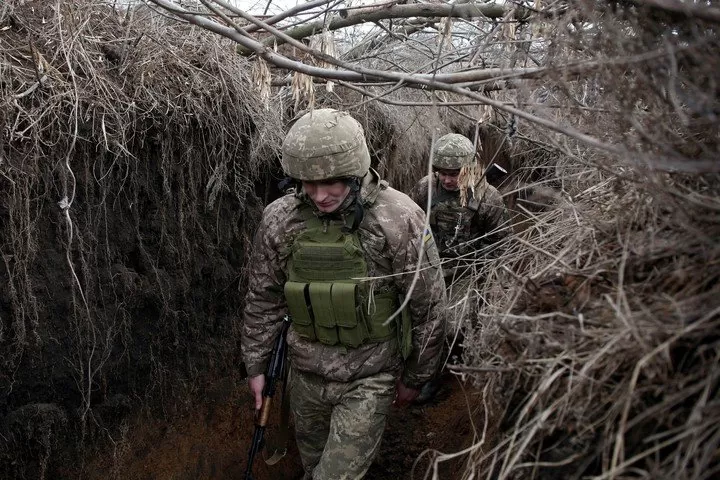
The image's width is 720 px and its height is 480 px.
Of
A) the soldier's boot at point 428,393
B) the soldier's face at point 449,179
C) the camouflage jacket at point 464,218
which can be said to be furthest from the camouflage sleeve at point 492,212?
the soldier's boot at point 428,393

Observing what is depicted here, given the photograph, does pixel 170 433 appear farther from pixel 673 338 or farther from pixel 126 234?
pixel 673 338

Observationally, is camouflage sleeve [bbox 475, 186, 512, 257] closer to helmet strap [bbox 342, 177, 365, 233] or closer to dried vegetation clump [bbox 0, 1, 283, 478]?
dried vegetation clump [bbox 0, 1, 283, 478]

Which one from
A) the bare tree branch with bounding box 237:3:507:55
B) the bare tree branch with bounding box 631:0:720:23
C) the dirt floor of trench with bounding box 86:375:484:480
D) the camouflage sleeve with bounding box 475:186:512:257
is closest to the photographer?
the bare tree branch with bounding box 631:0:720:23

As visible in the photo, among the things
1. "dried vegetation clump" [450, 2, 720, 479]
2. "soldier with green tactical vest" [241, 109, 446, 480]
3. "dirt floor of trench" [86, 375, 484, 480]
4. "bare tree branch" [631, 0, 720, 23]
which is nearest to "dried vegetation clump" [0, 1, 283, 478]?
"dirt floor of trench" [86, 375, 484, 480]

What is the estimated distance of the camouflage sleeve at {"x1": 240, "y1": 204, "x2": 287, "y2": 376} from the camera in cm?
355

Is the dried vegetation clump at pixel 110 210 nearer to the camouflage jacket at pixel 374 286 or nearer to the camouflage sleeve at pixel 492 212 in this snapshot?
the camouflage jacket at pixel 374 286

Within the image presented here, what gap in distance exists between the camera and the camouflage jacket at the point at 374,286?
3.29m

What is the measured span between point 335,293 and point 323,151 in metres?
0.72

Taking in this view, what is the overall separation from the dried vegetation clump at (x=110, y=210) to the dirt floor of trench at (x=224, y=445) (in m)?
0.20

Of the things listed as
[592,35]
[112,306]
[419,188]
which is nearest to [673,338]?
[592,35]

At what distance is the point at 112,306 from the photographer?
12.7 feet

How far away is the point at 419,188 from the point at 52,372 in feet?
10.7

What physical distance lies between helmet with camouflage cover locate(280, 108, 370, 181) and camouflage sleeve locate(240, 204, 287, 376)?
0.46 meters

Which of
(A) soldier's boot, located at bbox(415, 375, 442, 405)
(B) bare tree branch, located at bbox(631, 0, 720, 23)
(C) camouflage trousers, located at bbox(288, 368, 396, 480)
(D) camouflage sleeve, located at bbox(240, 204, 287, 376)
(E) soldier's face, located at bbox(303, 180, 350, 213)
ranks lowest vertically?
(A) soldier's boot, located at bbox(415, 375, 442, 405)
